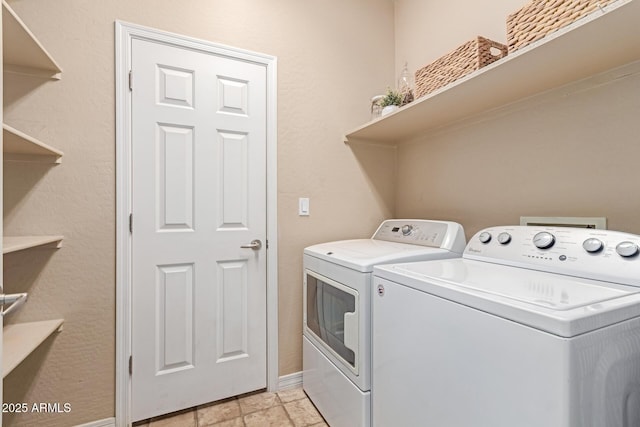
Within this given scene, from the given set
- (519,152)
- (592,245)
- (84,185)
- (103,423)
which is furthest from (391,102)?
(103,423)

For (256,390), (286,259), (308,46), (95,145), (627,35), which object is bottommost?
(256,390)

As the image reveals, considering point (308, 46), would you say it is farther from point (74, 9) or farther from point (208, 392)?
point (208, 392)

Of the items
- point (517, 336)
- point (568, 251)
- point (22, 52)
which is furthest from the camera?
point (22, 52)

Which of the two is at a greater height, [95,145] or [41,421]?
[95,145]

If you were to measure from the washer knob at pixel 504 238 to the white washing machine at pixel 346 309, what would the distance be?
0.24 m

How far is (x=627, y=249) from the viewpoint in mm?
915

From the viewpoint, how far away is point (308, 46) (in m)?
2.00

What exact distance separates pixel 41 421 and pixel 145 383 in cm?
44

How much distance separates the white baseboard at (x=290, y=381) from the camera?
6.22 feet

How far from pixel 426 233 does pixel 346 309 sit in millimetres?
631

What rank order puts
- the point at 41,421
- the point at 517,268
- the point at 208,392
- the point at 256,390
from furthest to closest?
the point at 256,390 → the point at 208,392 → the point at 41,421 → the point at 517,268

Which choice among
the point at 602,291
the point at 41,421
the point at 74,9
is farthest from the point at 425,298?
the point at 74,9

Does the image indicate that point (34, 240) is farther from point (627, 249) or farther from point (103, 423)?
point (627, 249)

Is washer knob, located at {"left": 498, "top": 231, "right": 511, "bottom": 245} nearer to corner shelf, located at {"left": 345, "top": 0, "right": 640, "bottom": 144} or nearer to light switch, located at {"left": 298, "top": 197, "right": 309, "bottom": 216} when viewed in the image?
corner shelf, located at {"left": 345, "top": 0, "right": 640, "bottom": 144}
